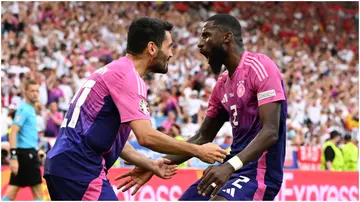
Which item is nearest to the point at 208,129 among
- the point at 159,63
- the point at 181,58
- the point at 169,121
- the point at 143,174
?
the point at 143,174

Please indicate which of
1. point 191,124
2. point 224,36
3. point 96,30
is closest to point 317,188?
point 191,124

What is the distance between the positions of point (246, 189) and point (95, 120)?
4.59 feet

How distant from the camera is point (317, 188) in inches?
542

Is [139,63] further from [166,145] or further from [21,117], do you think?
[21,117]

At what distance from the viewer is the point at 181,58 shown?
22125 mm

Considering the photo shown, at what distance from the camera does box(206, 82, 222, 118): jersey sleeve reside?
22.5 ft

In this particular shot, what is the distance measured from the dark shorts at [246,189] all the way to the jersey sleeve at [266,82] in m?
0.65

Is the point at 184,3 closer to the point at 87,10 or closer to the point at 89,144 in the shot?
the point at 87,10

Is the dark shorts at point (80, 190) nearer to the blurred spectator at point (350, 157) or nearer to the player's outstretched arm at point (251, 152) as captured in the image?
the player's outstretched arm at point (251, 152)

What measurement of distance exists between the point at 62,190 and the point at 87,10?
56.1 ft

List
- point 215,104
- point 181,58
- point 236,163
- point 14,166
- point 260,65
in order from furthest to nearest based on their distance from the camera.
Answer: point 181,58, point 14,166, point 215,104, point 260,65, point 236,163

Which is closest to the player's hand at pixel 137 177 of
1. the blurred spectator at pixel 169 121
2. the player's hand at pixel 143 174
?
the player's hand at pixel 143 174

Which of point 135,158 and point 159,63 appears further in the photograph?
point 135,158

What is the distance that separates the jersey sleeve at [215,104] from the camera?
6855 millimetres
